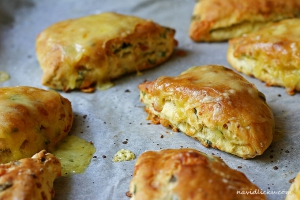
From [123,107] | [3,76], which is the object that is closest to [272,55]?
[123,107]

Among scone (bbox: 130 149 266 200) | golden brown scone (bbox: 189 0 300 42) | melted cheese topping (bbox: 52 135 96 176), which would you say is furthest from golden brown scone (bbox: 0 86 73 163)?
golden brown scone (bbox: 189 0 300 42)

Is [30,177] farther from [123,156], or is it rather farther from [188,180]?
[188,180]

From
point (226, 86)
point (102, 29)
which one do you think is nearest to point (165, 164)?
point (226, 86)

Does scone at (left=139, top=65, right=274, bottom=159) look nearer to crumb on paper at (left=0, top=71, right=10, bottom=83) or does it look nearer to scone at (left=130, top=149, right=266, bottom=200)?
scone at (left=130, top=149, right=266, bottom=200)

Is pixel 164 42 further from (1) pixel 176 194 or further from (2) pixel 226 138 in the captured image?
(1) pixel 176 194

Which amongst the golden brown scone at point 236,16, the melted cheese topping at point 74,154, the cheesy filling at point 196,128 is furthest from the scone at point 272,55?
the melted cheese topping at point 74,154

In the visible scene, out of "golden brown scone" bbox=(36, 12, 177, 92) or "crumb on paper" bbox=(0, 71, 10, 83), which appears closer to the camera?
"golden brown scone" bbox=(36, 12, 177, 92)

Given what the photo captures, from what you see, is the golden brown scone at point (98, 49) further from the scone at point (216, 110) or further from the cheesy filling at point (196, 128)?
the cheesy filling at point (196, 128)
